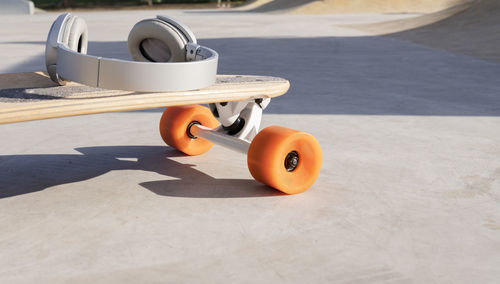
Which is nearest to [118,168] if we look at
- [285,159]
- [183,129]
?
[183,129]

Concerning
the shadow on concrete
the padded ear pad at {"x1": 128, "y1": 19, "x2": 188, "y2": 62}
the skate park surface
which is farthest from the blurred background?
the padded ear pad at {"x1": 128, "y1": 19, "x2": 188, "y2": 62}

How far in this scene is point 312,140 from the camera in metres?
3.11

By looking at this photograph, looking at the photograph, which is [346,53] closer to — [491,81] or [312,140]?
[491,81]

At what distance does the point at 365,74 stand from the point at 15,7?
68.3 feet

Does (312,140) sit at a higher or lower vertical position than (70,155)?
higher

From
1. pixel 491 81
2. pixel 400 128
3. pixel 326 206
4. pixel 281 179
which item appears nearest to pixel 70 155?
pixel 281 179

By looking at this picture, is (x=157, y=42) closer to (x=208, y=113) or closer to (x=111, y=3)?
(x=208, y=113)

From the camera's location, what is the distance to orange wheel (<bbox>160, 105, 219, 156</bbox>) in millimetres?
3744

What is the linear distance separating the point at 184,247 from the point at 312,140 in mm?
989

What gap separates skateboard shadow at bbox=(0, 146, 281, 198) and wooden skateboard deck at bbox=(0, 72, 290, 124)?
0.49 m

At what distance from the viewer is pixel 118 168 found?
11.4 ft

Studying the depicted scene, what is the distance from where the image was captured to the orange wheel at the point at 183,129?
3744 millimetres

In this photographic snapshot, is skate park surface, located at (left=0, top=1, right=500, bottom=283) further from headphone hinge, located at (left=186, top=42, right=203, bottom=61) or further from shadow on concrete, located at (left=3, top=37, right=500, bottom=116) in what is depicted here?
headphone hinge, located at (left=186, top=42, right=203, bottom=61)

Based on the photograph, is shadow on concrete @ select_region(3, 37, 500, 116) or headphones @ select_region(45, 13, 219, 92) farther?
shadow on concrete @ select_region(3, 37, 500, 116)
